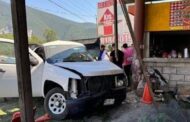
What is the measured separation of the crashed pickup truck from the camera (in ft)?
24.0

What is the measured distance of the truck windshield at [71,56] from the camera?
8.35 meters

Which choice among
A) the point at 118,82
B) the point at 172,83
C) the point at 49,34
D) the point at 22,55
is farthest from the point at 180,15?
the point at 49,34

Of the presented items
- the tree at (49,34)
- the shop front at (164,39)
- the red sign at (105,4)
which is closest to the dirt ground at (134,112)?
the shop front at (164,39)

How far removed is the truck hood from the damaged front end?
3.8 inches

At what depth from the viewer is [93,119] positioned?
7.64m

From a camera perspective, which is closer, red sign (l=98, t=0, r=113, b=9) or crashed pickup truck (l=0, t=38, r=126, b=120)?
crashed pickup truck (l=0, t=38, r=126, b=120)

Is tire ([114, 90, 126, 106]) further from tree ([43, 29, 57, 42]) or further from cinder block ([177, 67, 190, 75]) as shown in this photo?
tree ([43, 29, 57, 42])

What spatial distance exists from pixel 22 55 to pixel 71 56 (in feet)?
12.2

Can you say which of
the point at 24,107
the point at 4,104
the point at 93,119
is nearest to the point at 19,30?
the point at 24,107

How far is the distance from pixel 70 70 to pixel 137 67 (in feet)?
12.0

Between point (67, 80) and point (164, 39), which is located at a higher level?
point (164, 39)

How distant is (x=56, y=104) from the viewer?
761 cm

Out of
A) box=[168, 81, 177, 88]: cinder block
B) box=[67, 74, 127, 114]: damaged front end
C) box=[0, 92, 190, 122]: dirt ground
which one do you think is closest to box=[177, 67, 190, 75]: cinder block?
box=[168, 81, 177, 88]: cinder block

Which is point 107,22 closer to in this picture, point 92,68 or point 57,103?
point 92,68
